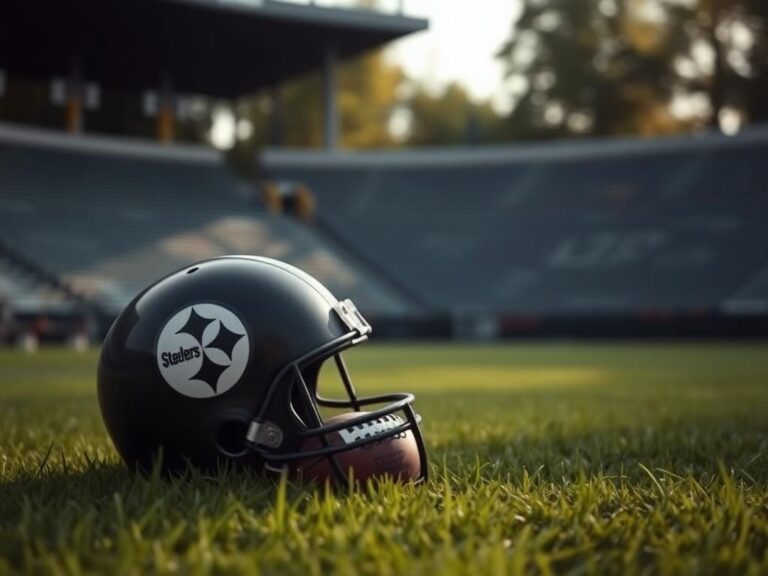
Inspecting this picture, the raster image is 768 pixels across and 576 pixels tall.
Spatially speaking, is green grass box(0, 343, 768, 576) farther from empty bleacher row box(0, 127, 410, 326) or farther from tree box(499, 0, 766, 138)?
tree box(499, 0, 766, 138)

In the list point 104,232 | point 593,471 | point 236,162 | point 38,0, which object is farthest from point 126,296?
point 593,471

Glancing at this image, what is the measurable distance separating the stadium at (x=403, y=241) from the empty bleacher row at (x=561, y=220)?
65 millimetres

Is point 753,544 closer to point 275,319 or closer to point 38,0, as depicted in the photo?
point 275,319

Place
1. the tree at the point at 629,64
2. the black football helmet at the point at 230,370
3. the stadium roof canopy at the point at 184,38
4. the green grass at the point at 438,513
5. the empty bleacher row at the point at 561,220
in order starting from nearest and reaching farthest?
the green grass at the point at 438,513, the black football helmet at the point at 230,370, the stadium roof canopy at the point at 184,38, the empty bleacher row at the point at 561,220, the tree at the point at 629,64

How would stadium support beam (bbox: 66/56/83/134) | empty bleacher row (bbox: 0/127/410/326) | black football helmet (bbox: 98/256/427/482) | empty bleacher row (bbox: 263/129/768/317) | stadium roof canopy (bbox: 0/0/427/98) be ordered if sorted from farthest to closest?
empty bleacher row (bbox: 263/129/768/317) < stadium support beam (bbox: 66/56/83/134) < empty bleacher row (bbox: 0/127/410/326) < stadium roof canopy (bbox: 0/0/427/98) < black football helmet (bbox: 98/256/427/482)

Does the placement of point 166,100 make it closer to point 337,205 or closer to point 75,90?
point 75,90

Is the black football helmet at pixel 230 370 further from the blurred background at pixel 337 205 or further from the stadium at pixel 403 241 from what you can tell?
the blurred background at pixel 337 205

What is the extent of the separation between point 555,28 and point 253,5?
888 inches

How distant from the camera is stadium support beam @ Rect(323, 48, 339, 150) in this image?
24.8m

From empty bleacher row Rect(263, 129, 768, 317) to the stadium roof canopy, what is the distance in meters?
4.12

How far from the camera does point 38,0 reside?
67.1 feet

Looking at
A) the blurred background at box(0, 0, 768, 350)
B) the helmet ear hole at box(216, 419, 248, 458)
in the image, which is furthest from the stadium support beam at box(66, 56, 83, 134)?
the helmet ear hole at box(216, 419, 248, 458)

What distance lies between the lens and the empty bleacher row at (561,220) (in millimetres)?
24766

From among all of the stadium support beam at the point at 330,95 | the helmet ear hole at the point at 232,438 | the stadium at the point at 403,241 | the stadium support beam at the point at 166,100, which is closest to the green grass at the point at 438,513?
the helmet ear hole at the point at 232,438
